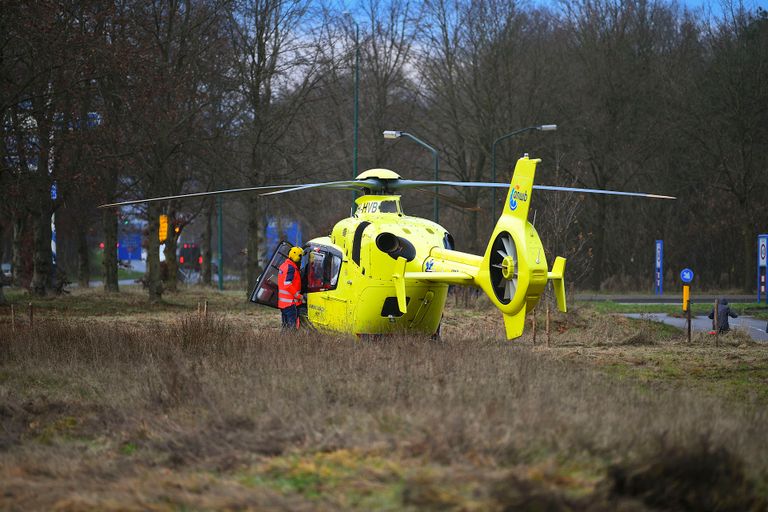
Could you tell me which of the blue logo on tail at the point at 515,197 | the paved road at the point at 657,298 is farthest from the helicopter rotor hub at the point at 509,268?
the paved road at the point at 657,298

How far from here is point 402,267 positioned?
16.9 metres

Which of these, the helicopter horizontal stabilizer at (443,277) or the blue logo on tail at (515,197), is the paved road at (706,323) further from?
the blue logo on tail at (515,197)

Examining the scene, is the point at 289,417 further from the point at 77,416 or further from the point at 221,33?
the point at 221,33

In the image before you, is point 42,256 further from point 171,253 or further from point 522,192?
point 522,192

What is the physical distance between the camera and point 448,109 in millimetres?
44438

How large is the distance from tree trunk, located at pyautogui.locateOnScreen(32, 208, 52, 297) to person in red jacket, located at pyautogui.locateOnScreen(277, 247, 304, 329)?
13.9m

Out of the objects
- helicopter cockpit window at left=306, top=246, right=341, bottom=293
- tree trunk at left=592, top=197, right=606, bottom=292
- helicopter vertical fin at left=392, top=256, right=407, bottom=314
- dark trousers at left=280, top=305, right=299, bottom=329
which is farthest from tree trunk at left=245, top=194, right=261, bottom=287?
helicopter vertical fin at left=392, top=256, right=407, bottom=314

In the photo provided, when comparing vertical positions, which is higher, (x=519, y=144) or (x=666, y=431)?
(x=519, y=144)

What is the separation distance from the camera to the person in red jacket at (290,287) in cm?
1925

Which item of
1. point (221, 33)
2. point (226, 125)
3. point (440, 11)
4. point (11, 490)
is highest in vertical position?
point (440, 11)

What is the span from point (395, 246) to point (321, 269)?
2311 mm

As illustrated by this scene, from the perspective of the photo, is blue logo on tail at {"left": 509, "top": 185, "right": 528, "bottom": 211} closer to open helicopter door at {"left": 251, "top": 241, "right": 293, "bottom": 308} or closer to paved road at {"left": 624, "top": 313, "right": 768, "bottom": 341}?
open helicopter door at {"left": 251, "top": 241, "right": 293, "bottom": 308}

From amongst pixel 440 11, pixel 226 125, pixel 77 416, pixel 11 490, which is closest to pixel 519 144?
pixel 440 11

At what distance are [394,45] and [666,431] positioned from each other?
39.5m
